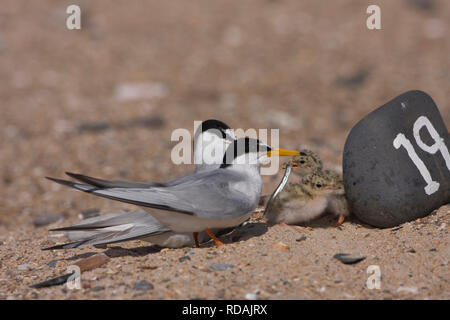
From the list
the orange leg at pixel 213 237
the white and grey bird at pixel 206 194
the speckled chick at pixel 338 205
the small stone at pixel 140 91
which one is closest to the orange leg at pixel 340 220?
the speckled chick at pixel 338 205

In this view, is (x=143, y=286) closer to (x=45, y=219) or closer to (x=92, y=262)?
(x=92, y=262)

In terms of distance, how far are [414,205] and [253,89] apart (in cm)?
595

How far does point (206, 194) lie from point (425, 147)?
161 centimetres

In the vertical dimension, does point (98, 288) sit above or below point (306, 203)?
below

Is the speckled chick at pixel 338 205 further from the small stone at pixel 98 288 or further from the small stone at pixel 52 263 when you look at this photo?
the small stone at pixel 52 263

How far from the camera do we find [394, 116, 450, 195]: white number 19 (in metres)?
4.11

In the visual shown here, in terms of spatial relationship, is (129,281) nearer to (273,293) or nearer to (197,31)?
(273,293)

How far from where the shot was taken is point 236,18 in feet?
38.9

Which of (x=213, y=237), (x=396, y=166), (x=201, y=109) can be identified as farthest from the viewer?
(x=201, y=109)

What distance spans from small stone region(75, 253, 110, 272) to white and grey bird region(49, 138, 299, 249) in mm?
439

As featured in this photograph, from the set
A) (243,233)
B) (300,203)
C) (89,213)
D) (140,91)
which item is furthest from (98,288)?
(140,91)

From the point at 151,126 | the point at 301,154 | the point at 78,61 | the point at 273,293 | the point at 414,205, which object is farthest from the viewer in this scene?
the point at 78,61

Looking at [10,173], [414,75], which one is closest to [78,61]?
[10,173]

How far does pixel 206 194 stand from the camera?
3.83 meters
